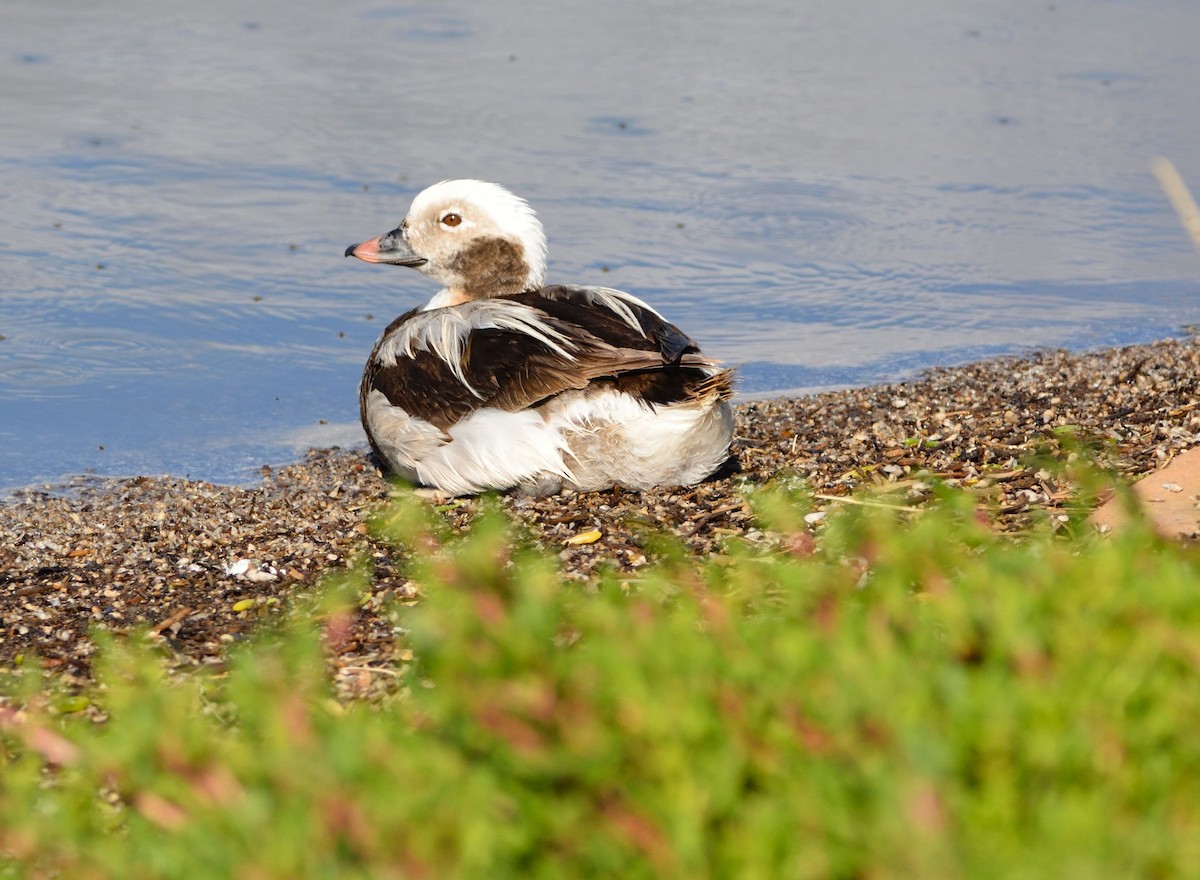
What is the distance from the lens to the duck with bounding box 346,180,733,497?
6555 millimetres

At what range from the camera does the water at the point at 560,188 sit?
1037 cm

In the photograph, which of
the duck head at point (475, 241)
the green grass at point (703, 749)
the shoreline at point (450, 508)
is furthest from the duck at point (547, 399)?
the green grass at point (703, 749)

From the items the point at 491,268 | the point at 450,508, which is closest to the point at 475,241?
the point at 491,268

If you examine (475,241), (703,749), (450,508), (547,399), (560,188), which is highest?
(703,749)

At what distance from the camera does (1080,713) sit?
2.55 m

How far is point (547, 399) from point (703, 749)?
13.5 feet

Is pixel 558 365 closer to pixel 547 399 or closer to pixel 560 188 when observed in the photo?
pixel 547 399

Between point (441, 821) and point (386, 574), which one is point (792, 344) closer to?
point (386, 574)

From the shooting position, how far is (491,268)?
26.6 feet

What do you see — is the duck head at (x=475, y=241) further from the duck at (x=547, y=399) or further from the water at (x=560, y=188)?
the water at (x=560, y=188)

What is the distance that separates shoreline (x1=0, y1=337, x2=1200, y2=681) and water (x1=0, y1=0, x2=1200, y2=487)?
112 centimetres

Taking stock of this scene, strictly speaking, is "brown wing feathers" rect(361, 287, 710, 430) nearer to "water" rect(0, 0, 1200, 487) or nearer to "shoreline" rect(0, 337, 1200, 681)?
"shoreline" rect(0, 337, 1200, 681)

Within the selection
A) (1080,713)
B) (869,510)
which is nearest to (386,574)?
(869,510)

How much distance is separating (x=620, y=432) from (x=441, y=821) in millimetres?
4186
